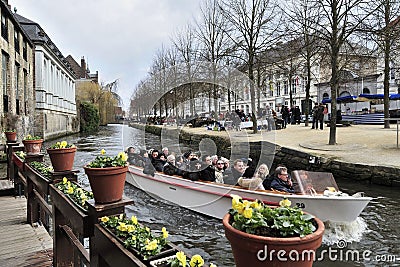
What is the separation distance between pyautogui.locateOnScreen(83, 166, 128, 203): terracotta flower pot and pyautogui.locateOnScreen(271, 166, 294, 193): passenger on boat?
4877 mm

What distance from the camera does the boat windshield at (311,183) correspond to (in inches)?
246

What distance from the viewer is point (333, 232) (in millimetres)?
5934

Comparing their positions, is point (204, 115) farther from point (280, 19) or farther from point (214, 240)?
point (280, 19)

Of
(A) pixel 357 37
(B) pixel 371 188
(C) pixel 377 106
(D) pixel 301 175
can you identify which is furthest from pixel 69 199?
(C) pixel 377 106

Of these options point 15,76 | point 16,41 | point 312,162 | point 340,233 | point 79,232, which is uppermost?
point 16,41

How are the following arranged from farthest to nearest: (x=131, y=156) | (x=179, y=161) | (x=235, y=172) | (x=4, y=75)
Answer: (x=4, y=75) → (x=131, y=156) → (x=179, y=161) → (x=235, y=172)

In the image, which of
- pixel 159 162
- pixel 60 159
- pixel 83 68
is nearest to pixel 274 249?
pixel 60 159

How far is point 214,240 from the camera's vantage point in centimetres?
620

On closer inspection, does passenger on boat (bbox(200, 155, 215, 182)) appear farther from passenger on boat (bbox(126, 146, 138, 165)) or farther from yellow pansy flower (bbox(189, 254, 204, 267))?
yellow pansy flower (bbox(189, 254, 204, 267))

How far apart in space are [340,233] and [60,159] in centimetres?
512

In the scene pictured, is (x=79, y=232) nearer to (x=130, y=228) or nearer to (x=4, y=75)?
(x=130, y=228)

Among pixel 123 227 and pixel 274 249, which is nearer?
pixel 274 249

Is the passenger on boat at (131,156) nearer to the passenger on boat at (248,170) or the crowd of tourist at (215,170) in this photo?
the crowd of tourist at (215,170)

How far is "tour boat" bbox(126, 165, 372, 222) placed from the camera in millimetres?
5766
